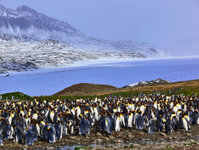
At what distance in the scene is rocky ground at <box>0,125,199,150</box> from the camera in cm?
1788

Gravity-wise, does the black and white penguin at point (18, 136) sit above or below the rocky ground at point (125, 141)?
above

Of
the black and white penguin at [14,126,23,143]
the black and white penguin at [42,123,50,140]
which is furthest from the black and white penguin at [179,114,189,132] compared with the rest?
the black and white penguin at [14,126,23,143]

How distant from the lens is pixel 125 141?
19.1 m

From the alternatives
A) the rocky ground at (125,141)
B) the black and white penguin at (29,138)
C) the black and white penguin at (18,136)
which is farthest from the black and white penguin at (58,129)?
the black and white penguin at (18,136)

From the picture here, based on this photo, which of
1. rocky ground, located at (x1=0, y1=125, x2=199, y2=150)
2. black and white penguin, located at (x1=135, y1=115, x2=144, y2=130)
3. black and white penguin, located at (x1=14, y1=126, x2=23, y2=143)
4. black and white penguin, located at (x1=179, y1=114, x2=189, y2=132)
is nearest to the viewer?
rocky ground, located at (x1=0, y1=125, x2=199, y2=150)

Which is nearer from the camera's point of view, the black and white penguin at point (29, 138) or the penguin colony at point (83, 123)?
the black and white penguin at point (29, 138)

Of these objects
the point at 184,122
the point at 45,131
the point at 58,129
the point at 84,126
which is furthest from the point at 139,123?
the point at 45,131

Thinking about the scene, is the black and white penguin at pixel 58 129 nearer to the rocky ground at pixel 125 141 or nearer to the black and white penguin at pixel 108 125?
the rocky ground at pixel 125 141

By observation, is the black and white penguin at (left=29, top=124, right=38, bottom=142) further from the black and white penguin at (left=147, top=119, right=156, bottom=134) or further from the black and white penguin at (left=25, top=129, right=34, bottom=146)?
the black and white penguin at (left=147, top=119, right=156, bottom=134)

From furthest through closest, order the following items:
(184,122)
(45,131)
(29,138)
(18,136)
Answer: (184,122)
(45,131)
(18,136)
(29,138)

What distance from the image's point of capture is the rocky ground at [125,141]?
17875mm

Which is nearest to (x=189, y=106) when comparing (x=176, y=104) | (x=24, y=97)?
(x=176, y=104)

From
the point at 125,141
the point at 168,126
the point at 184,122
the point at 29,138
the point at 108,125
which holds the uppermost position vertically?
the point at 108,125

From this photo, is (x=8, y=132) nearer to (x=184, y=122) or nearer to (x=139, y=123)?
(x=139, y=123)
